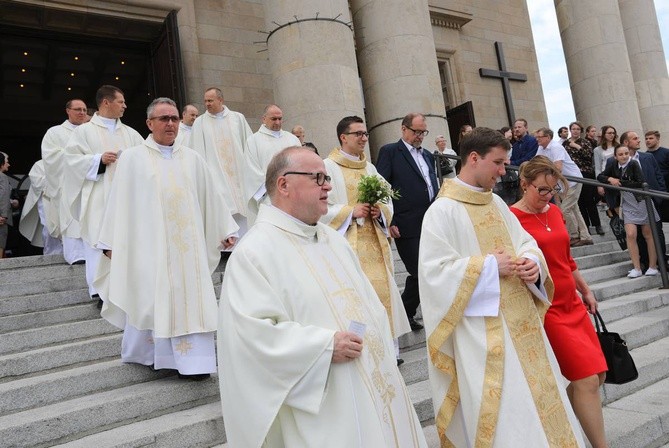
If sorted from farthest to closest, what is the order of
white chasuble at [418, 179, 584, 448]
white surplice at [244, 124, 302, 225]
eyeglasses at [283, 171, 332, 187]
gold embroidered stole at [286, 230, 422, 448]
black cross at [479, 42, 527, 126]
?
black cross at [479, 42, 527, 126] < white surplice at [244, 124, 302, 225] < white chasuble at [418, 179, 584, 448] < eyeglasses at [283, 171, 332, 187] < gold embroidered stole at [286, 230, 422, 448]

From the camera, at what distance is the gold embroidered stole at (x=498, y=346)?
3.06m

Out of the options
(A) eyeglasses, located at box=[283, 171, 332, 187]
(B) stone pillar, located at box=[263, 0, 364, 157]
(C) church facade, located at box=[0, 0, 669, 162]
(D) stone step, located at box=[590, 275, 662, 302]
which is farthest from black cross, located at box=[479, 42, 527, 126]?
(A) eyeglasses, located at box=[283, 171, 332, 187]

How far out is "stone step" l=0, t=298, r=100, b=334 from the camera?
16.0ft

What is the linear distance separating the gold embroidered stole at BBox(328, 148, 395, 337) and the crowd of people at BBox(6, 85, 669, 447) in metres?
0.01

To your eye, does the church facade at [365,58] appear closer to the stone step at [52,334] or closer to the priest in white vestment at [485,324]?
the stone step at [52,334]

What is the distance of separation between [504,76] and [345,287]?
47.9ft

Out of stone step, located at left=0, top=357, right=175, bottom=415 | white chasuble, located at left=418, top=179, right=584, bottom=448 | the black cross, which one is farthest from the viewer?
the black cross

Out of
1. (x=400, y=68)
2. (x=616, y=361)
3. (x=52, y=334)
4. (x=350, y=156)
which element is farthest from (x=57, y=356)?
(x=400, y=68)

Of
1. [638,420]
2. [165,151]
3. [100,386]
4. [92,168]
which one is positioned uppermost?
[92,168]

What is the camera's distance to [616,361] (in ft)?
11.7

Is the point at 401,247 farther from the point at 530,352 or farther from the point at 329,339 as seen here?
the point at 329,339

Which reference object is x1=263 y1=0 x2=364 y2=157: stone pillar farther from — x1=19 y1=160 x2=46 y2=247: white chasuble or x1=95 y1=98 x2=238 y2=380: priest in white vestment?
x1=95 y1=98 x2=238 y2=380: priest in white vestment

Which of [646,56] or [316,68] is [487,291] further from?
[646,56]

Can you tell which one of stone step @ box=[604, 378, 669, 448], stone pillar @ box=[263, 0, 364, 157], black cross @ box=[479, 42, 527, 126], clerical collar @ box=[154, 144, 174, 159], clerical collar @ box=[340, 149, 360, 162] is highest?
black cross @ box=[479, 42, 527, 126]
